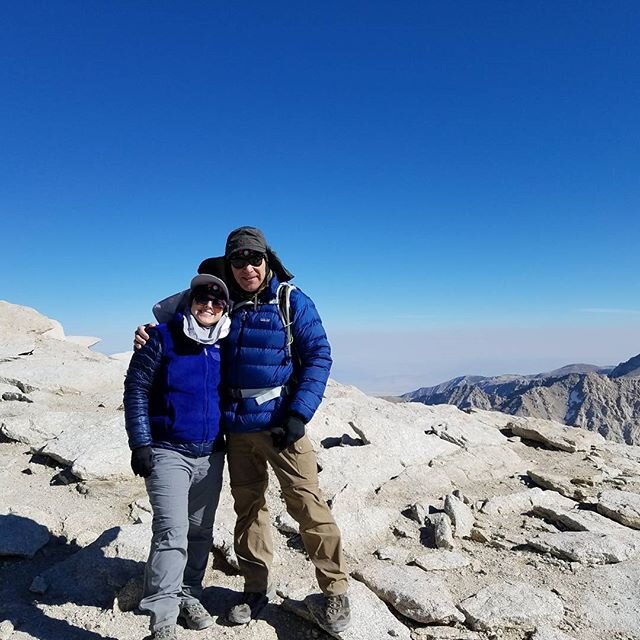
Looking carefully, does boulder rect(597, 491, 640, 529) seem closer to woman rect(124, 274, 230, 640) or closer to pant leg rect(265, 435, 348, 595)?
pant leg rect(265, 435, 348, 595)

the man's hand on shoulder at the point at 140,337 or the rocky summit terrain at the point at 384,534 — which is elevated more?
the man's hand on shoulder at the point at 140,337

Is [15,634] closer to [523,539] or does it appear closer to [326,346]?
[326,346]

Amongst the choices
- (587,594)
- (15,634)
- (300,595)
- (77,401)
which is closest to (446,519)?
(587,594)

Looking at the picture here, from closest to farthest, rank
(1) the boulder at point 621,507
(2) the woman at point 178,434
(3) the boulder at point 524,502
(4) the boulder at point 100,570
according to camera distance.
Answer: (2) the woman at point 178,434 < (4) the boulder at point 100,570 < (1) the boulder at point 621,507 < (3) the boulder at point 524,502

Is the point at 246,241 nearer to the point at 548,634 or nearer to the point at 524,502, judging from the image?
the point at 548,634

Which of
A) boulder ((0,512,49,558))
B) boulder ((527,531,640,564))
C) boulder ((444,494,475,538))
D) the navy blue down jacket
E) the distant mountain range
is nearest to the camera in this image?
the navy blue down jacket

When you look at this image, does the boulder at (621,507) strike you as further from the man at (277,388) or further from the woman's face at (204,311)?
the woman's face at (204,311)

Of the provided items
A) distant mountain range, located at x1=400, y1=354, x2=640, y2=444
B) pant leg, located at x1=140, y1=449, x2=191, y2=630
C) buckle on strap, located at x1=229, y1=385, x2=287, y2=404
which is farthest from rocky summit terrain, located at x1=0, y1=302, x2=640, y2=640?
distant mountain range, located at x1=400, y1=354, x2=640, y2=444

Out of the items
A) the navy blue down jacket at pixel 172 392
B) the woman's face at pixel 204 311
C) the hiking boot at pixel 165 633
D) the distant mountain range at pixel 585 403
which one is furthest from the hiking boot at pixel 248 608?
the distant mountain range at pixel 585 403

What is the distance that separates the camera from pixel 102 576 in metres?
5.65

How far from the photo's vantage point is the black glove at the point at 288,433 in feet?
15.1

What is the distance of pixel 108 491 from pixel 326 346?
216 inches

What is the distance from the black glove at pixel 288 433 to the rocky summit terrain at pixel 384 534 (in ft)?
5.74

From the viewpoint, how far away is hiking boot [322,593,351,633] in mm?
4660
